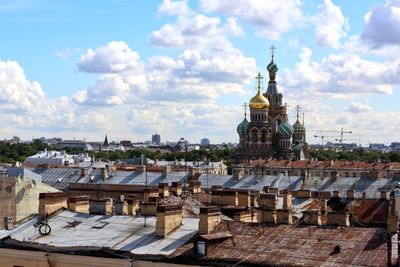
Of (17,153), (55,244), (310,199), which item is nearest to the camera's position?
(55,244)

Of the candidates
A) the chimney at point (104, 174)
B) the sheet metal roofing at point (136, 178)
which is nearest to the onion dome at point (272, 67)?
the sheet metal roofing at point (136, 178)

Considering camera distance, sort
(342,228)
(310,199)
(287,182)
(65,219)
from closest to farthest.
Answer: (342,228) → (65,219) → (310,199) → (287,182)

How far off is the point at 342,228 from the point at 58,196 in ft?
34.0

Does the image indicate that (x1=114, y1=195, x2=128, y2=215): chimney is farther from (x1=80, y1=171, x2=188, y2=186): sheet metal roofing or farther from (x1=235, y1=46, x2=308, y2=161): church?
(x1=235, y1=46, x2=308, y2=161): church

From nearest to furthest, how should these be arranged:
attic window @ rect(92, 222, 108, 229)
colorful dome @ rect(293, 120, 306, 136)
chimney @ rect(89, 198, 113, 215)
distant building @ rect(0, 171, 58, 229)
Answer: attic window @ rect(92, 222, 108, 229)
chimney @ rect(89, 198, 113, 215)
distant building @ rect(0, 171, 58, 229)
colorful dome @ rect(293, 120, 306, 136)

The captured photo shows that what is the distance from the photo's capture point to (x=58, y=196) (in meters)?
27.1

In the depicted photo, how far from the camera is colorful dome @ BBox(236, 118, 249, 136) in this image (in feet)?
409

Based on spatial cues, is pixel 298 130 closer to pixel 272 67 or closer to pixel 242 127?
pixel 242 127

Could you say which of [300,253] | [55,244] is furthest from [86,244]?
[300,253]

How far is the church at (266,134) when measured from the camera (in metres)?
121

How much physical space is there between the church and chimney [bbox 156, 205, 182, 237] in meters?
96.2

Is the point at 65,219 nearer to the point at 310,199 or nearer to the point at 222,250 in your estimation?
the point at 222,250

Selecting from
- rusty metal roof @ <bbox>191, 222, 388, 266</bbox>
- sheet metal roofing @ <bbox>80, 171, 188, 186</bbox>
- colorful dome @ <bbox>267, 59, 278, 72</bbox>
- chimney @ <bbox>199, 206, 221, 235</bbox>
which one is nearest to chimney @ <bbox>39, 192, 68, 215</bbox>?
chimney @ <bbox>199, 206, 221, 235</bbox>

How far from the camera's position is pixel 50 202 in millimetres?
26750
